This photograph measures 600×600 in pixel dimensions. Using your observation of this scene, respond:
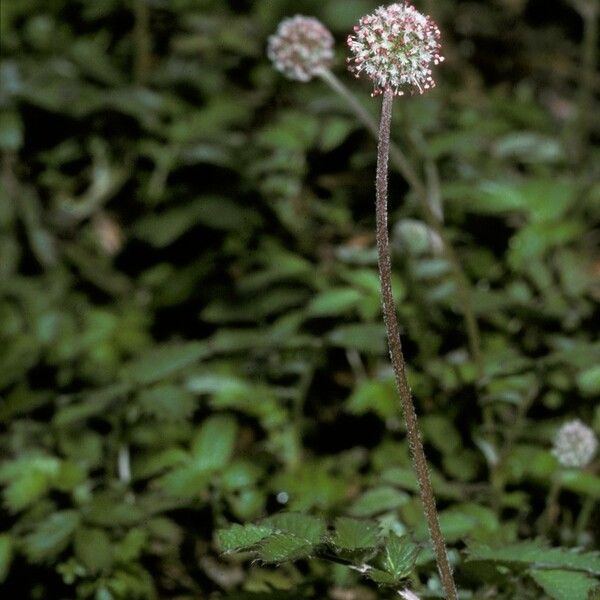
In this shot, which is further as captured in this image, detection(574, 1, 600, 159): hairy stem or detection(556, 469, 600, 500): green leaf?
detection(574, 1, 600, 159): hairy stem

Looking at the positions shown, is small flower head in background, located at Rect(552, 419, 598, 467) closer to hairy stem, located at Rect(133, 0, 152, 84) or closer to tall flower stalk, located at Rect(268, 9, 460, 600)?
tall flower stalk, located at Rect(268, 9, 460, 600)

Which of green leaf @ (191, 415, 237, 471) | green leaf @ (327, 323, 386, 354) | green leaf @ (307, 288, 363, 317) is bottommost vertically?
green leaf @ (191, 415, 237, 471)

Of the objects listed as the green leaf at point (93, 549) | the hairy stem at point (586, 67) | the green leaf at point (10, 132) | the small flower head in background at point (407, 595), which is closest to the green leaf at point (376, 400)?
the green leaf at point (93, 549)

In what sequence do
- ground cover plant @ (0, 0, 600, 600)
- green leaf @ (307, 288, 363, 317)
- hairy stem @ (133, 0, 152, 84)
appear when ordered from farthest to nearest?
hairy stem @ (133, 0, 152, 84)
green leaf @ (307, 288, 363, 317)
ground cover plant @ (0, 0, 600, 600)

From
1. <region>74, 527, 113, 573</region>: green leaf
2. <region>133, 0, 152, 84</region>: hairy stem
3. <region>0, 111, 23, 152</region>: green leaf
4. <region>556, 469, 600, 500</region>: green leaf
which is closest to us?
<region>74, 527, 113, 573</region>: green leaf

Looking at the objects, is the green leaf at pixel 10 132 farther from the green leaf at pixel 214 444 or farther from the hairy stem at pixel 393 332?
the hairy stem at pixel 393 332

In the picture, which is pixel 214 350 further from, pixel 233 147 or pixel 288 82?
pixel 288 82

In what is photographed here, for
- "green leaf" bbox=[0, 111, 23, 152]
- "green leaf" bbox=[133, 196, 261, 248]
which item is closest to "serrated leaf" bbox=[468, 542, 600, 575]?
"green leaf" bbox=[133, 196, 261, 248]

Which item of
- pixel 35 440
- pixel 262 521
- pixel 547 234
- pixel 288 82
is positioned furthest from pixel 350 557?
pixel 288 82
